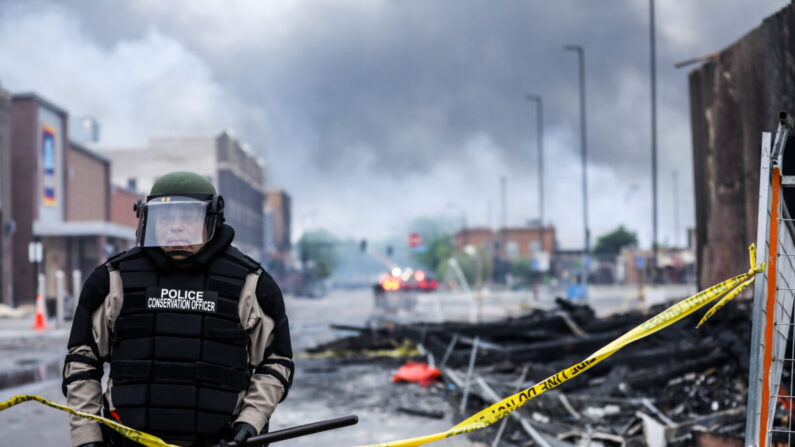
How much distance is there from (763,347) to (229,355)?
2086mm

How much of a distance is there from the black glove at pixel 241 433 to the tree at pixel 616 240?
105 m

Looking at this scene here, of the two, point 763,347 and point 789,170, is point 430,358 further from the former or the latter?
point 763,347

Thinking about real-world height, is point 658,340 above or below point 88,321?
below

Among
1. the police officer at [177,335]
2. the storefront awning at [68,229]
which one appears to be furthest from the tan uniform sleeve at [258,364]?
the storefront awning at [68,229]

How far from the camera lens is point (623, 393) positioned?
911cm

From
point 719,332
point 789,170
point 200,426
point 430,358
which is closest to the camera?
point 200,426

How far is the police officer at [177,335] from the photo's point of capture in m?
3.04

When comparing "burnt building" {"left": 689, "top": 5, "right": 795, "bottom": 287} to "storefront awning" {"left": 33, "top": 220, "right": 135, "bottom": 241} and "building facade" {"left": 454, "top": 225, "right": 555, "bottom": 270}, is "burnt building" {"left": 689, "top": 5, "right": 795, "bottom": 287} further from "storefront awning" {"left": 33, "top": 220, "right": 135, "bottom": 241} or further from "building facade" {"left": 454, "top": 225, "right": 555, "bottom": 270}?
"building facade" {"left": 454, "top": 225, "right": 555, "bottom": 270}

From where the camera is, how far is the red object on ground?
12008 mm

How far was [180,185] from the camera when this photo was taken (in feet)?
10.6

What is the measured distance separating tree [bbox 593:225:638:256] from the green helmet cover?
105 m

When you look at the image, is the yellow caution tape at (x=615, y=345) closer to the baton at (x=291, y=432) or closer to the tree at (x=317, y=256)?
the baton at (x=291, y=432)

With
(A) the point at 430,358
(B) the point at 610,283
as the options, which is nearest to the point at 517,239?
(B) the point at 610,283

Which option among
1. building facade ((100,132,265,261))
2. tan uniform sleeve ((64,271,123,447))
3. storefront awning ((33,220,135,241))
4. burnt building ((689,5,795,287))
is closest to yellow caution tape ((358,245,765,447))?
tan uniform sleeve ((64,271,123,447))
